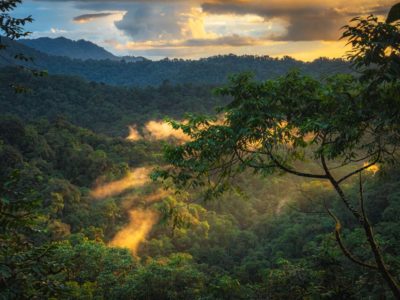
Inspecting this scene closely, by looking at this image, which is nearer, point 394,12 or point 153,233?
point 394,12

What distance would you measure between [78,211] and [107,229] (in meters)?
3.76

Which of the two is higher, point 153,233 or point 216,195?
point 216,195

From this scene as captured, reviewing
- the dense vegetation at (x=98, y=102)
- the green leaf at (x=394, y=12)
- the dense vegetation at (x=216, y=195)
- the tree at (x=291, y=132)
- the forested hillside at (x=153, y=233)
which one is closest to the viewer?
the green leaf at (x=394, y=12)

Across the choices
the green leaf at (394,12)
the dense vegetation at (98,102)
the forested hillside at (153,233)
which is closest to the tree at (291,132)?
the forested hillside at (153,233)

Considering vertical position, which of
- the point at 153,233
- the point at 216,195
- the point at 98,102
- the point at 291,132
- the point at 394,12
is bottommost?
the point at 153,233

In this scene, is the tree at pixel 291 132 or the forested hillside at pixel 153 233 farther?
the tree at pixel 291 132

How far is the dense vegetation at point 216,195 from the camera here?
18.4 ft

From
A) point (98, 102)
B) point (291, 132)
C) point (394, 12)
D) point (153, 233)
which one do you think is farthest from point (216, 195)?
point (98, 102)

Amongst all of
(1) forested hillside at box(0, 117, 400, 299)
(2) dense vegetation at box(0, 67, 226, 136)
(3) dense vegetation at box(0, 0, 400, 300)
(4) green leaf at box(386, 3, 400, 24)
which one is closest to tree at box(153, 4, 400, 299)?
(3) dense vegetation at box(0, 0, 400, 300)

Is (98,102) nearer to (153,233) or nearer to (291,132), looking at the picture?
(153,233)

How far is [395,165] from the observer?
289 inches

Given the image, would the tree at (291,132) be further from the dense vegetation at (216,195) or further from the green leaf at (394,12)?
the green leaf at (394,12)

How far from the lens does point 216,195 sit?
7871 millimetres

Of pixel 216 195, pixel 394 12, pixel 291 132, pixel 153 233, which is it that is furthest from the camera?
pixel 153 233
